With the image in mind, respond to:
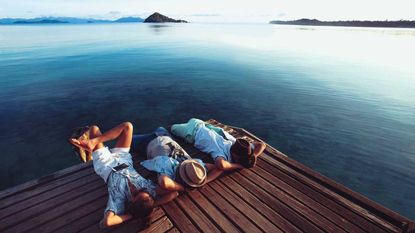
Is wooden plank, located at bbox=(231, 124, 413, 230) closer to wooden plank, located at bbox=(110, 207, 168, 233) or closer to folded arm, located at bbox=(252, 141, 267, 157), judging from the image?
folded arm, located at bbox=(252, 141, 267, 157)

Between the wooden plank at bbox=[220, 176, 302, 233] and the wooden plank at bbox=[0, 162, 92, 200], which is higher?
the wooden plank at bbox=[220, 176, 302, 233]

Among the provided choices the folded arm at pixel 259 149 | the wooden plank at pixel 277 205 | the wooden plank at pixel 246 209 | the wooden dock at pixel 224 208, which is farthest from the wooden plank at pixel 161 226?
the folded arm at pixel 259 149

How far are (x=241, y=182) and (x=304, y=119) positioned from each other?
333 inches

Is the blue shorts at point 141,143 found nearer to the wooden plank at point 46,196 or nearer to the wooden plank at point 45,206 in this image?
the wooden plank at point 46,196

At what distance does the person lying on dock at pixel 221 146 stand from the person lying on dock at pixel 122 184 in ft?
5.52

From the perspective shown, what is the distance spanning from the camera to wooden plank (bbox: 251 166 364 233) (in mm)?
4172

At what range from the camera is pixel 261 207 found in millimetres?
4504

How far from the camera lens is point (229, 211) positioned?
14.3 feet

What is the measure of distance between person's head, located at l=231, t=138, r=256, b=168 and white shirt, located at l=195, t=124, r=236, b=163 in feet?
0.99

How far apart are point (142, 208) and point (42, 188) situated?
271 cm

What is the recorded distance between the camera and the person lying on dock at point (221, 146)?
5473mm

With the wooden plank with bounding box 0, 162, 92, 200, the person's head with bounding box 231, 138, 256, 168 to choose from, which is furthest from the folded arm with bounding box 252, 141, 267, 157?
the wooden plank with bounding box 0, 162, 92, 200

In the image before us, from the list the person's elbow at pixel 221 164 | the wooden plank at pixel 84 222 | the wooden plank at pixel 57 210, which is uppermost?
the person's elbow at pixel 221 164

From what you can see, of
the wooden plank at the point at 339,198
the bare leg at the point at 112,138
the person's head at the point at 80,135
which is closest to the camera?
the wooden plank at the point at 339,198
